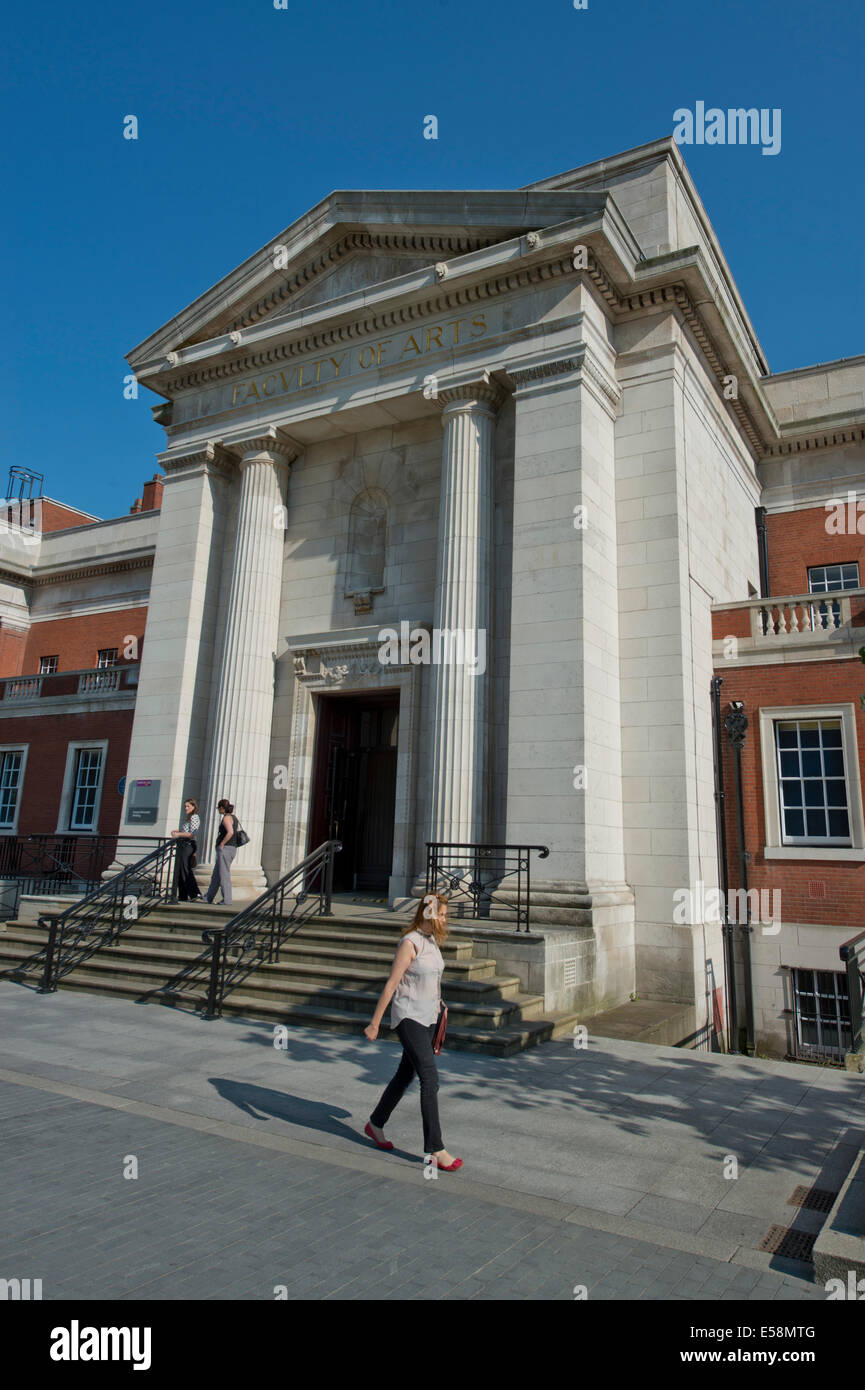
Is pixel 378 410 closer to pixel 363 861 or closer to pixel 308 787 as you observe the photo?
pixel 308 787

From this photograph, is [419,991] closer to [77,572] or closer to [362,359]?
[362,359]

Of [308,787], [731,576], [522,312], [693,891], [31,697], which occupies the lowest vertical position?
[693,891]

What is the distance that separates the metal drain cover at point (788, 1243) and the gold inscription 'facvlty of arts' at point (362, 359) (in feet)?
43.3

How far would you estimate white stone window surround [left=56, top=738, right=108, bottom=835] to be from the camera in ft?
69.0

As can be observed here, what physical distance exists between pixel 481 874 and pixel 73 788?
12787 mm

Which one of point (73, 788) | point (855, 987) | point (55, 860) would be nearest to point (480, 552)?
point (855, 987)

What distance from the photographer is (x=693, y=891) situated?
13000mm

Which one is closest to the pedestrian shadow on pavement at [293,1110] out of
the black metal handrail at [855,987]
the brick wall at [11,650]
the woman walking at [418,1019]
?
the woman walking at [418,1019]

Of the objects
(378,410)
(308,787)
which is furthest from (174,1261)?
(378,410)

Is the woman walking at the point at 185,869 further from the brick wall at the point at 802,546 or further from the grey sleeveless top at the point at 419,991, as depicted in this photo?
the brick wall at the point at 802,546

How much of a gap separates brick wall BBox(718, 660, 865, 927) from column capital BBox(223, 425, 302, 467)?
9133 millimetres

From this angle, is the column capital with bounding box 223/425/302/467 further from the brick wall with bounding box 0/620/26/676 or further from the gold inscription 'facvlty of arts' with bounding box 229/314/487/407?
the brick wall with bounding box 0/620/26/676

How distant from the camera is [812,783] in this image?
1441cm
